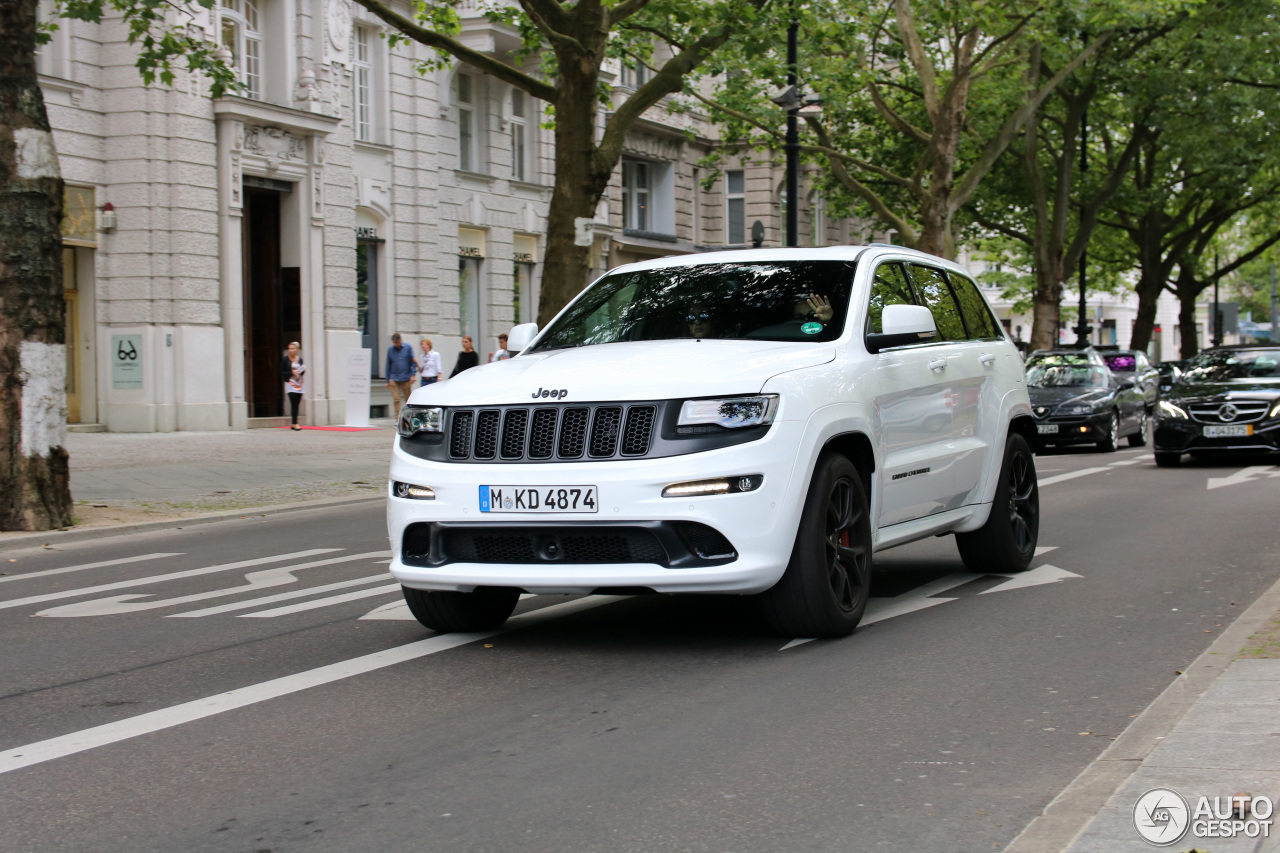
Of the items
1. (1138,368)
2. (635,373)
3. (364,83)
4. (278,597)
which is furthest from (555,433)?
(1138,368)

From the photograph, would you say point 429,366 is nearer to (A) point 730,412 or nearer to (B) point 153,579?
(B) point 153,579

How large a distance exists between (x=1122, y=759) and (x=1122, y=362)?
28950 millimetres

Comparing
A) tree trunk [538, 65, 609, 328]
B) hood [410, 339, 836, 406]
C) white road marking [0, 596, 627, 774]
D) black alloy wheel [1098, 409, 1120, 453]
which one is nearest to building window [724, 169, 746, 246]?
black alloy wheel [1098, 409, 1120, 453]

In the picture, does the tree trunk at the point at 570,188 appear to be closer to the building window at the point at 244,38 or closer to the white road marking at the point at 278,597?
the white road marking at the point at 278,597

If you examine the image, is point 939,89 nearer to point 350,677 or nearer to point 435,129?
point 435,129

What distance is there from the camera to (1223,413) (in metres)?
18.8

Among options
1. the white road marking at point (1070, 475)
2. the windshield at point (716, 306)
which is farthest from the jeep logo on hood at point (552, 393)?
the white road marking at point (1070, 475)

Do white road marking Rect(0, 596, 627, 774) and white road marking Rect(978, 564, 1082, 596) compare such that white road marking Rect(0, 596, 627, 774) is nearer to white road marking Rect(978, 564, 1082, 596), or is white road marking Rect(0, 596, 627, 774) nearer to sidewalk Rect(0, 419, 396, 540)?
white road marking Rect(978, 564, 1082, 596)

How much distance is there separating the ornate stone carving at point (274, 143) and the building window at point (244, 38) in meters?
0.68

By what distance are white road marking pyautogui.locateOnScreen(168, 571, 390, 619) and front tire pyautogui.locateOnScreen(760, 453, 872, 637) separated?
317 centimetres

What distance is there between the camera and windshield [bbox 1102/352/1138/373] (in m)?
31.6

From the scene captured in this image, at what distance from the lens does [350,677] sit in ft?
20.7

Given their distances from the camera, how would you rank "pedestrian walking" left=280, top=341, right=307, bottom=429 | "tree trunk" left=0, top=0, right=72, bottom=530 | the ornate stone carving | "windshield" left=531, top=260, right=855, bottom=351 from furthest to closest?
1. "pedestrian walking" left=280, top=341, right=307, bottom=429
2. the ornate stone carving
3. "tree trunk" left=0, top=0, right=72, bottom=530
4. "windshield" left=531, top=260, right=855, bottom=351

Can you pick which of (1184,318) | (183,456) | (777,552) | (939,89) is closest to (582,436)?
(777,552)
